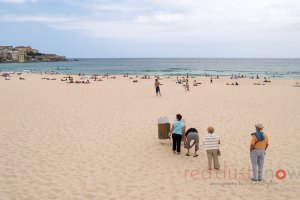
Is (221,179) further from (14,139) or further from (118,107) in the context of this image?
(118,107)

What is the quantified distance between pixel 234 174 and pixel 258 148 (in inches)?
41.6

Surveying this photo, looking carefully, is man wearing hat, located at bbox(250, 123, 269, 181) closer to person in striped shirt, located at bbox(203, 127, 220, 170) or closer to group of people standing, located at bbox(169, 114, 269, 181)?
group of people standing, located at bbox(169, 114, 269, 181)

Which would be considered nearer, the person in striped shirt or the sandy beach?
the sandy beach

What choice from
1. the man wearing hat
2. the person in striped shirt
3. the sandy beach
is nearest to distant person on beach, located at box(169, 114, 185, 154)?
the sandy beach

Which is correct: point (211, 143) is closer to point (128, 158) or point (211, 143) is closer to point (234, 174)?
point (234, 174)

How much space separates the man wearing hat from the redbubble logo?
13.4 inches

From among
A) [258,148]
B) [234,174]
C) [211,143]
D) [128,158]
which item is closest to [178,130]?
[211,143]

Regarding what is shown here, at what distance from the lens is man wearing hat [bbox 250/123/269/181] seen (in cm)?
692

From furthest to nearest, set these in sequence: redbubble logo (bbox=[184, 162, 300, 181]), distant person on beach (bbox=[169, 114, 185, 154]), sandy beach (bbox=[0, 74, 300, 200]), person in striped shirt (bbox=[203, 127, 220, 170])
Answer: distant person on beach (bbox=[169, 114, 185, 154])
person in striped shirt (bbox=[203, 127, 220, 170])
redbubble logo (bbox=[184, 162, 300, 181])
sandy beach (bbox=[0, 74, 300, 200])

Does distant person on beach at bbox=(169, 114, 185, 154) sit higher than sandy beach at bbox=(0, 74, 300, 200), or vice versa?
distant person on beach at bbox=(169, 114, 185, 154)

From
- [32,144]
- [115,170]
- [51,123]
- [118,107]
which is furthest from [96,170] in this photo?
[118,107]

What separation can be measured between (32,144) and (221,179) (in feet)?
20.0

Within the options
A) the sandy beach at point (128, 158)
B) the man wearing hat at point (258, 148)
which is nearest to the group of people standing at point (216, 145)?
the man wearing hat at point (258, 148)

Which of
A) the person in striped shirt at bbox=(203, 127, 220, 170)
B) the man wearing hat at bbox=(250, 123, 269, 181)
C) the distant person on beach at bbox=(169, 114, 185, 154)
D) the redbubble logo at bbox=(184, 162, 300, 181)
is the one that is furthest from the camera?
the distant person on beach at bbox=(169, 114, 185, 154)
